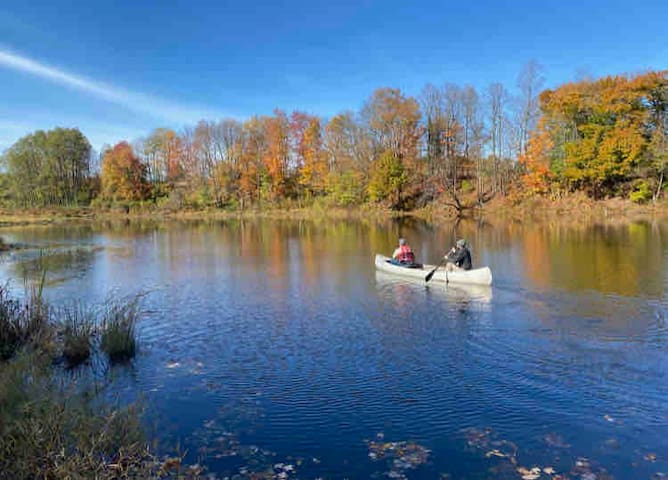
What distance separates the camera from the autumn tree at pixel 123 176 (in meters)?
79.8

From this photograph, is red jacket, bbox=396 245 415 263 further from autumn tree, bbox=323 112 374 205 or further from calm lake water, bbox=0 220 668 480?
autumn tree, bbox=323 112 374 205

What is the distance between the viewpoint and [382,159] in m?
59.7

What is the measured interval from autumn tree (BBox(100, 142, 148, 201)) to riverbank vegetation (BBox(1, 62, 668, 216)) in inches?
7.5

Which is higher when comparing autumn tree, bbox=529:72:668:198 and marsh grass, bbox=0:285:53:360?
autumn tree, bbox=529:72:668:198

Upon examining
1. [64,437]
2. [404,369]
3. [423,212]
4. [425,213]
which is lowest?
[404,369]

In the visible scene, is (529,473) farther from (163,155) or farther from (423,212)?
(163,155)

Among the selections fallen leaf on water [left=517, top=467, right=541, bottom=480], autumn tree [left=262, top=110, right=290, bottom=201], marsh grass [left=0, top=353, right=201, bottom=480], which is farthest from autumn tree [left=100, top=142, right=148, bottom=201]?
fallen leaf on water [left=517, top=467, right=541, bottom=480]

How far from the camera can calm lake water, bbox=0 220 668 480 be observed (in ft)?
22.6

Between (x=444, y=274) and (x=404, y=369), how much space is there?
9.23m

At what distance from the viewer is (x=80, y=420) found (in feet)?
20.0

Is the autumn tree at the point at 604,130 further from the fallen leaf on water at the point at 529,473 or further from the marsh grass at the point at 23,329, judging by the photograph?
the marsh grass at the point at 23,329

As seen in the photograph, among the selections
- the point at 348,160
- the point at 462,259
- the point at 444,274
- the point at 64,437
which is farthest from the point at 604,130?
the point at 64,437

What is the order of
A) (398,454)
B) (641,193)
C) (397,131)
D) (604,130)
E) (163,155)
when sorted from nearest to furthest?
(398,454), (641,193), (604,130), (397,131), (163,155)

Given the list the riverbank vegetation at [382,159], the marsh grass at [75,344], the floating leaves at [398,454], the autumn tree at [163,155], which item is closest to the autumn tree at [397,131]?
the riverbank vegetation at [382,159]
